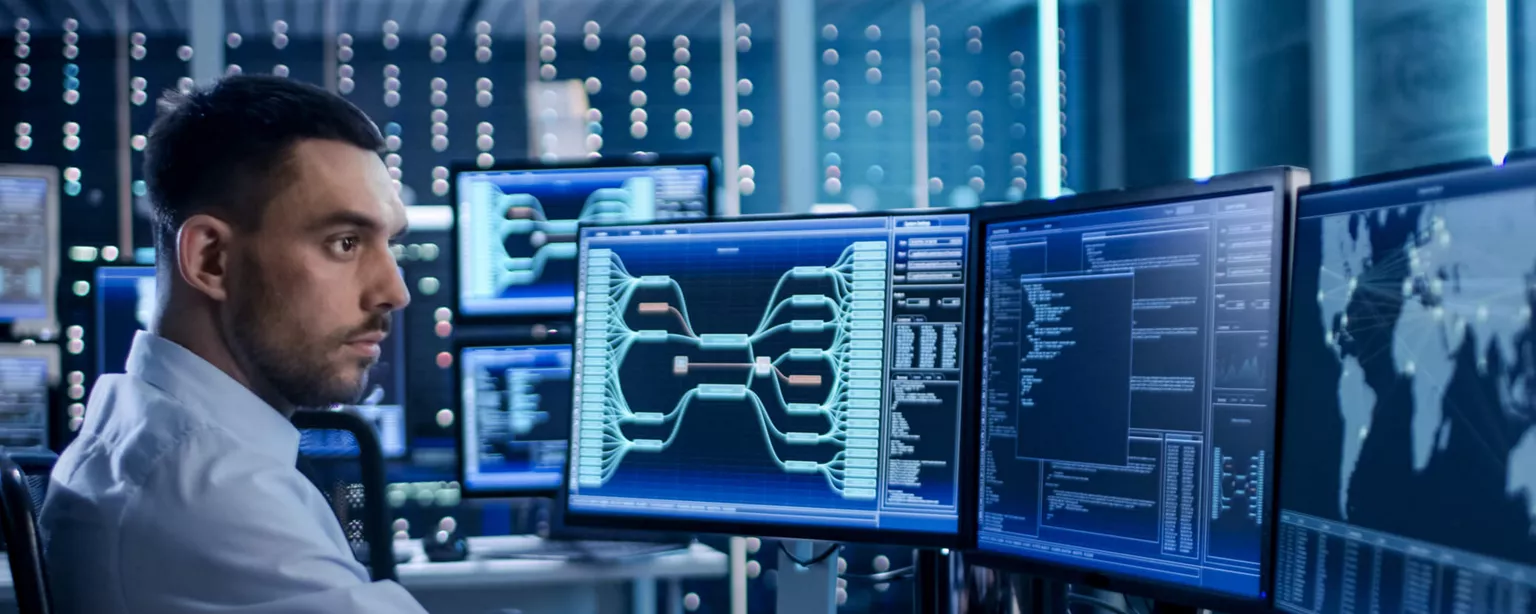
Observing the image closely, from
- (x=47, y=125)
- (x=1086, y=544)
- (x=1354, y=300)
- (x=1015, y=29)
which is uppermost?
(x=1015, y=29)

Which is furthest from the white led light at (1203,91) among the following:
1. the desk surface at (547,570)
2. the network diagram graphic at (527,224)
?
the desk surface at (547,570)

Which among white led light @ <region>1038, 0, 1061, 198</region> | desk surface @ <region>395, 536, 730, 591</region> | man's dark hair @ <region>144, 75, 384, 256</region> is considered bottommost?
desk surface @ <region>395, 536, 730, 591</region>

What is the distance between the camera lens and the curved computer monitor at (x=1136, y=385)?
98cm

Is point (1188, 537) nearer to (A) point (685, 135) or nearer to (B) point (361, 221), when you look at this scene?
(B) point (361, 221)

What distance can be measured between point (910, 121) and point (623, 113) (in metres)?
1.16

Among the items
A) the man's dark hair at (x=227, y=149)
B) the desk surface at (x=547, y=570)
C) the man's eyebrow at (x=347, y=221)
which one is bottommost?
the desk surface at (x=547, y=570)

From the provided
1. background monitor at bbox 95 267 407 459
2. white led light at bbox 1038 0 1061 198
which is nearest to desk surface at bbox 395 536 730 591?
background monitor at bbox 95 267 407 459

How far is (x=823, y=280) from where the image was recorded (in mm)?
1340

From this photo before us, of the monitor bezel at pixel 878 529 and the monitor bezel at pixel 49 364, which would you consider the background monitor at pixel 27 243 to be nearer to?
the monitor bezel at pixel 49 364

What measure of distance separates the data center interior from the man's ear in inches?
7.2

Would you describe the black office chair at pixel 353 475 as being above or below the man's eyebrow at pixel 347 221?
below

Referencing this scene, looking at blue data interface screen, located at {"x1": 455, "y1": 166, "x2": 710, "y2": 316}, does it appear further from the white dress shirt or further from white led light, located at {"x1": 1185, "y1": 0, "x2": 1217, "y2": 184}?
white led light, located at {"x1": 1185, "y1": 0, "x2": 1217, "y2": 184}

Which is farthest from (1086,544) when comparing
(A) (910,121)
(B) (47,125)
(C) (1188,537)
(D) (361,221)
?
(B) (47,125)

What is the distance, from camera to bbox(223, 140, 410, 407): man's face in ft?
3.00
